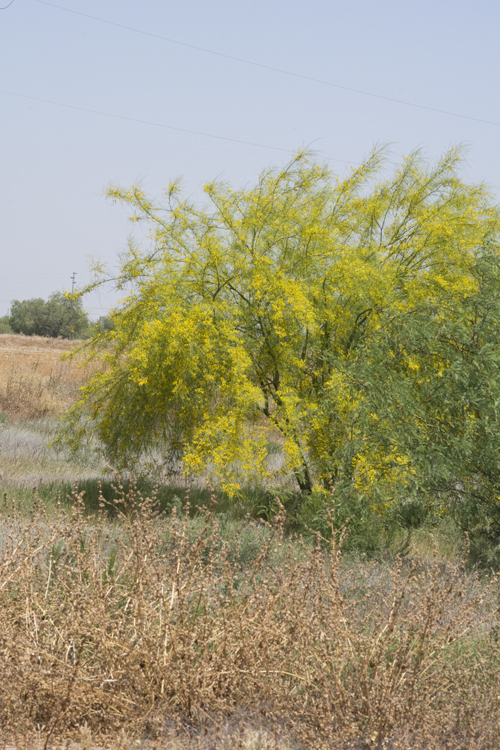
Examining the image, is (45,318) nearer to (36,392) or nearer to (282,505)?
(36,392)

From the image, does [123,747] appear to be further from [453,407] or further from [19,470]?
[19,470]

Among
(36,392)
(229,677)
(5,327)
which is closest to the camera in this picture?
(229,677)

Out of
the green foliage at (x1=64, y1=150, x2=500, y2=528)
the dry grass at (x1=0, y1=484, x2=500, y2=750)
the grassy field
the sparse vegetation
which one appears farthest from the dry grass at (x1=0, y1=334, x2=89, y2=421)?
the dry grass at (x1=0, y1=484, x2=500, y2=750)

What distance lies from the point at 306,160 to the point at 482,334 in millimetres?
3654

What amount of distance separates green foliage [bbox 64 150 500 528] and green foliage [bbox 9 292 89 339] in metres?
43.8

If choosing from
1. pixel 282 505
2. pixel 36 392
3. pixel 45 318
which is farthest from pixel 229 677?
pixel 45 318

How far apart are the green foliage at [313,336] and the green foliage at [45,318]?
144 feet

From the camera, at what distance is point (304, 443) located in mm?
7293

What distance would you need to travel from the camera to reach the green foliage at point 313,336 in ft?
18.2

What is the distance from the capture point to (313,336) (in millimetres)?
7387

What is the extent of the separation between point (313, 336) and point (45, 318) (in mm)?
49339

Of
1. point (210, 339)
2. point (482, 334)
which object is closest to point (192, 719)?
point (482, 334)

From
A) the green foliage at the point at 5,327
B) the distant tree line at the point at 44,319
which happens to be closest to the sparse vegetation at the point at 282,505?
the distant tree line at the point at 44,319

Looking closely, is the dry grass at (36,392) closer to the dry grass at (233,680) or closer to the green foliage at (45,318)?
the dry grass at (233,680)
